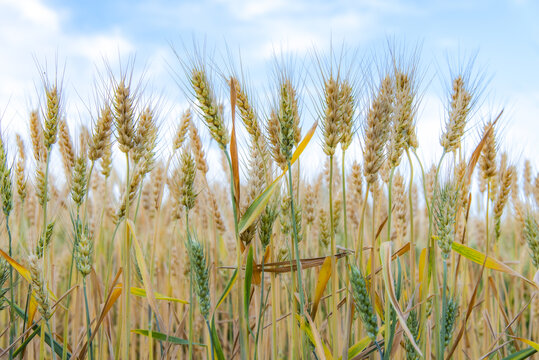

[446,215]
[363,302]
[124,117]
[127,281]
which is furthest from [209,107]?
[446,215]

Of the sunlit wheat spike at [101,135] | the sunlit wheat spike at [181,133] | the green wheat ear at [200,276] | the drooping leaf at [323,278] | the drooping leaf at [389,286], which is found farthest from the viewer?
the sunlit wheat spike at [181,133]

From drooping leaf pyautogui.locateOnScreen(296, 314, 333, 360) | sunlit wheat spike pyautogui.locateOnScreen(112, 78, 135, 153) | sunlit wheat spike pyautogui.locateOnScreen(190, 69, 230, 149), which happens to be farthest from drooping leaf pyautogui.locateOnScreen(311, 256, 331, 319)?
sunlit wheat spike pyautogui.locateOnScreen(112, 78, 135, 153)


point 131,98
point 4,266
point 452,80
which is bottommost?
point 4,266

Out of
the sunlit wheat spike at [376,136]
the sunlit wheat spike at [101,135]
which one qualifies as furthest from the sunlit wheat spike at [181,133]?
the sunlit wheat spike at [376,136]

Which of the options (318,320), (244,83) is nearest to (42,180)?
(244,83)

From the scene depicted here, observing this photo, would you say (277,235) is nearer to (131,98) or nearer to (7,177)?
(131,98)

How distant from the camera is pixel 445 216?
1.62m

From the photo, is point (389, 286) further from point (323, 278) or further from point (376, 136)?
point (376, 136)

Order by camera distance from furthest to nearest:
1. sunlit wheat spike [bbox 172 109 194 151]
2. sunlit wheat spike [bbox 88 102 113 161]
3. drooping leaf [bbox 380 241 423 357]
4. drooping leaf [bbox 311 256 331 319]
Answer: sunlit wheat spike [bbox 172 109 194 151]
sunlit wheat spike [bbox 88 102 113 161]
drooping leaf [bbox 311 256 331 319]
drooping leaf [bbox 380 241 423 357]

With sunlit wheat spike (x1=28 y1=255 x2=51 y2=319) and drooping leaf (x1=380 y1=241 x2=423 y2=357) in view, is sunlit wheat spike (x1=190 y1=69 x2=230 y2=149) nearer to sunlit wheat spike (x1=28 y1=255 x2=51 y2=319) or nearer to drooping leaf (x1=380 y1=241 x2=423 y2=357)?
drooping leaf (x1=380 y1=241 x2=423 y2=357)

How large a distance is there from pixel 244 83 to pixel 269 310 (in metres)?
1.27

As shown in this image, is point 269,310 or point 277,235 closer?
point 277,235

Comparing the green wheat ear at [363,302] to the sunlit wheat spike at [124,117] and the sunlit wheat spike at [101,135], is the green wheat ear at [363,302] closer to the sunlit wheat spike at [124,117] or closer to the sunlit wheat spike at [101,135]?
the sunlit wheat spike at [124,117]

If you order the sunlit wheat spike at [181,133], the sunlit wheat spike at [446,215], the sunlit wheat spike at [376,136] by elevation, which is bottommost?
the sunlit wheat spike at [446,215]
